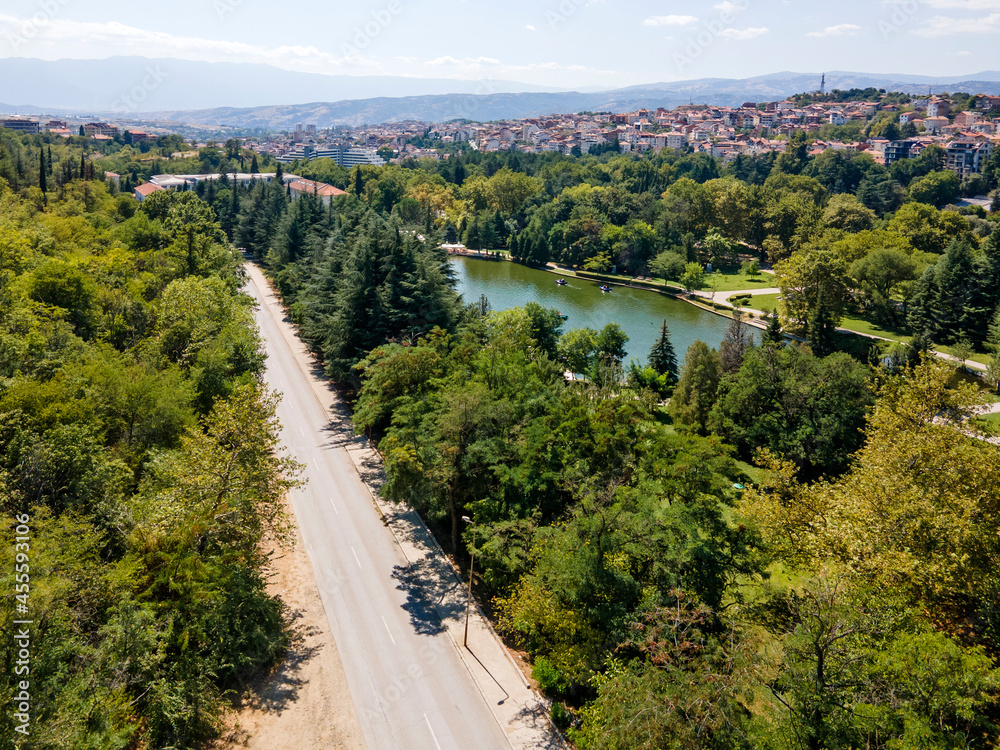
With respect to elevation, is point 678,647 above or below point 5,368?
below

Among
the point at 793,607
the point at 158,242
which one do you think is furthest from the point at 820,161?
the point at 793,607

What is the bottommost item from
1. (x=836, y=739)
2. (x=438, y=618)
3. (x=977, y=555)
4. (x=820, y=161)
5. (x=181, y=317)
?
(x=438, y=618)

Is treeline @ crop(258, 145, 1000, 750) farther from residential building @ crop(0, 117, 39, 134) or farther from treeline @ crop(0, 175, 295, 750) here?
residential building @ crop(0, 117, 39, 134)

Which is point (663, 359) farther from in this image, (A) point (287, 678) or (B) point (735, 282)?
(B) point (735, 282)

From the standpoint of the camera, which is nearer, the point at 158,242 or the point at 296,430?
the point at 296,430

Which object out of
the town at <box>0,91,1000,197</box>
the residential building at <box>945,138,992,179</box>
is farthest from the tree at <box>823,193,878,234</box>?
the residential building at <box>945,138,992,179</box>

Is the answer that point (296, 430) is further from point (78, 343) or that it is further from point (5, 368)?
point (5, 368)

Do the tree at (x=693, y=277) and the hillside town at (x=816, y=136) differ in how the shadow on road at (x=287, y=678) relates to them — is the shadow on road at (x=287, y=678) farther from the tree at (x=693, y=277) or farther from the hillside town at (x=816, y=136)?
the hillside town at (x=816, y=136)
